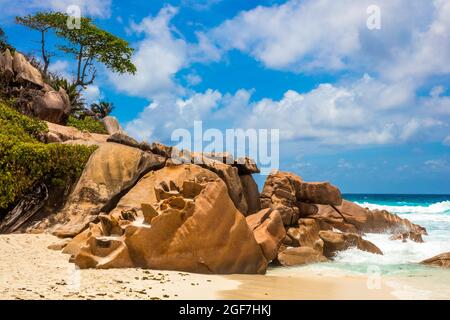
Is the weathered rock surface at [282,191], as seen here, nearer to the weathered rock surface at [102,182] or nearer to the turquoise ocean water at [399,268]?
the turquoise ocean water at [399,268]

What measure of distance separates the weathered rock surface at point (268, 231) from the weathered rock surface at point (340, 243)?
120 inches

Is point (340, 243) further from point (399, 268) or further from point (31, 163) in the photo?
point (31, 163)

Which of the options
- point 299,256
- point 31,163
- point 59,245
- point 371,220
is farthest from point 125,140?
point 371,220

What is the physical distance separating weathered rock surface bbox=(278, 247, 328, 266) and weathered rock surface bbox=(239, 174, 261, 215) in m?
4.08

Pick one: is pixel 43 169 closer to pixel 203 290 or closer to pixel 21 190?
pixel 21 190

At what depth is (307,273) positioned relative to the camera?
485 inches

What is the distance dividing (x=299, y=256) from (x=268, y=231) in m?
1.76

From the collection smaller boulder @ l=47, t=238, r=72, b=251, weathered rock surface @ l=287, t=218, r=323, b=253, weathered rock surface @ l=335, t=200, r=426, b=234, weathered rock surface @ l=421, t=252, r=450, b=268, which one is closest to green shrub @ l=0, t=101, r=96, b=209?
smaller boulder @ l=47, t=238, r=72, b=251

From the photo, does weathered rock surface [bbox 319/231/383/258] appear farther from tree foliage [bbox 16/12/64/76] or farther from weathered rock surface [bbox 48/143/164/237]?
tree foliage [bbox 16/12/64/76]

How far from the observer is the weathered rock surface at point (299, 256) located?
539 inches

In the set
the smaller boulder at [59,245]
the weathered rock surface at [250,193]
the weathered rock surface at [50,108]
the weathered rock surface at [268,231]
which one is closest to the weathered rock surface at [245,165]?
the weathered rock surface at [250,193]

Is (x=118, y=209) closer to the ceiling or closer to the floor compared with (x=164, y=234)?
closer to the ceiling

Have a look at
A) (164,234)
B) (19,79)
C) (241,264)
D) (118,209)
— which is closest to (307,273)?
(241,264)
